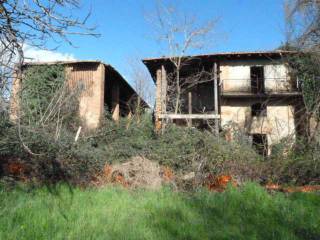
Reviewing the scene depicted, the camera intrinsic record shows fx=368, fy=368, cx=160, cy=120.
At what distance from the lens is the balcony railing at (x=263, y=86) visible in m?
23.2

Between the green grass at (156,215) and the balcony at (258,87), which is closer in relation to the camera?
the green grass at (156,215)

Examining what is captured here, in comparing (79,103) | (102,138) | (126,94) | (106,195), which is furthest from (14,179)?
(126,94)

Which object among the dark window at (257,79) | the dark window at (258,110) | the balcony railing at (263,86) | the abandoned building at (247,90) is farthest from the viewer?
the dark window at (257,79)

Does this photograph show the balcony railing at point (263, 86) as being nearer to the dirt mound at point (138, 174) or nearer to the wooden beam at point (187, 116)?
the wooden beam at point (187, 116)

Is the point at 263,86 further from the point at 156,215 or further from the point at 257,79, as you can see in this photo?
the point at 156,215

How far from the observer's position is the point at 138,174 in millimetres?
11344

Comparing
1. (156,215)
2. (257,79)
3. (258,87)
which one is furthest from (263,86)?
(156,215)

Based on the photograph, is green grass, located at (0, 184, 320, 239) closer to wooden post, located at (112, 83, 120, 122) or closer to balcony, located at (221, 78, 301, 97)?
balcony, located at (221, 78, 301, 97)

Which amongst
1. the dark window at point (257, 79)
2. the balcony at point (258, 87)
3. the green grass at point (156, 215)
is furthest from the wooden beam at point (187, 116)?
the green grass at point (156, 215)

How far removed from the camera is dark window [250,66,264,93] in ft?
78.6

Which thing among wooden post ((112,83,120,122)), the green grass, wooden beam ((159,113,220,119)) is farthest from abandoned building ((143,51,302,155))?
the green grass

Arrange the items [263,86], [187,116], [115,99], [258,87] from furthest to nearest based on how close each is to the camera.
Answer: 1. [115,99]
2. [258,87]
3. [263,86]
4. [187,116]

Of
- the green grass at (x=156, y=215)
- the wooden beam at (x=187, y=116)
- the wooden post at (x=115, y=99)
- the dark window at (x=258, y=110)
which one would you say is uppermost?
the wooden post at (x=115, y=99)

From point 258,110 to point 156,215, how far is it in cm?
1852
